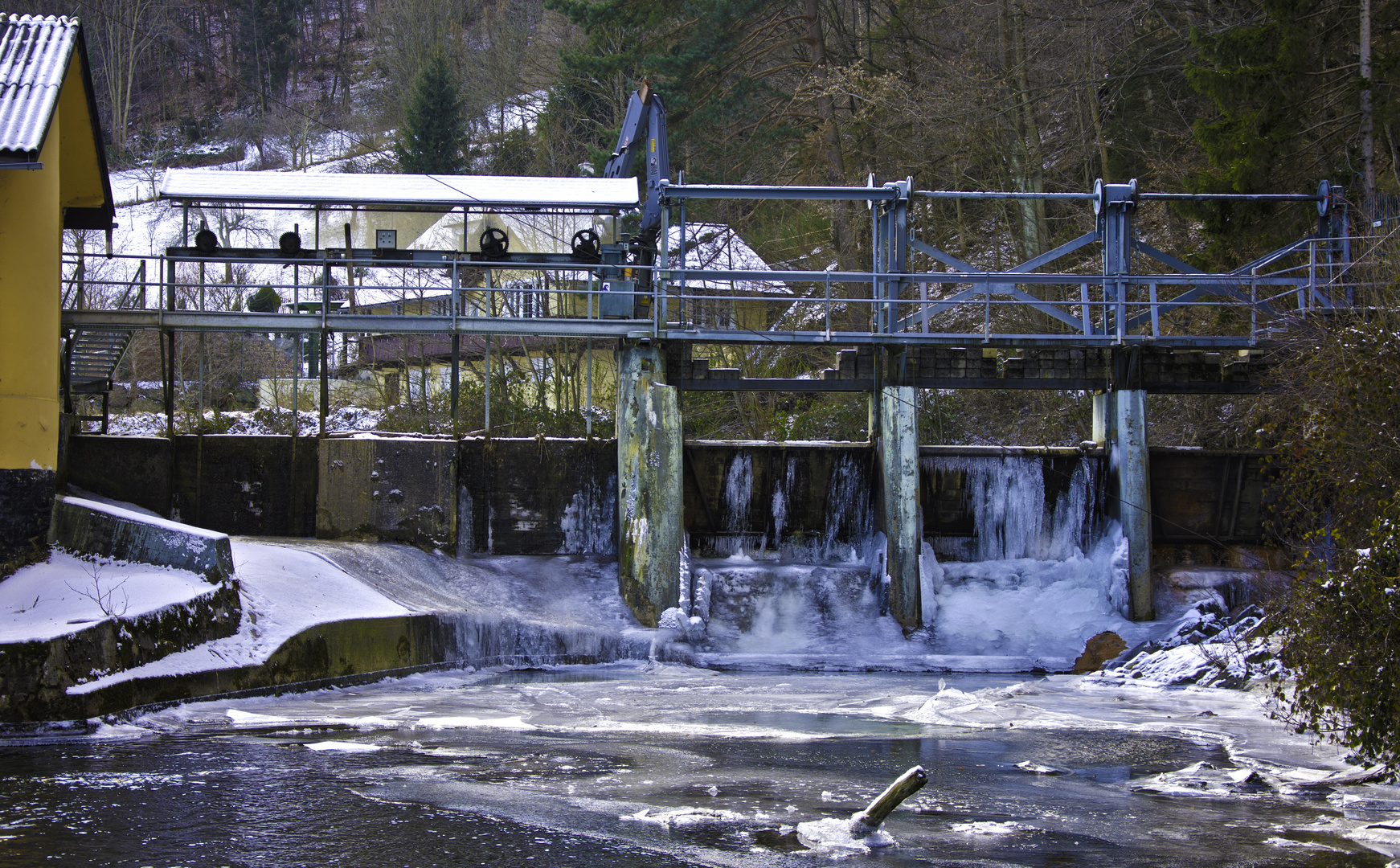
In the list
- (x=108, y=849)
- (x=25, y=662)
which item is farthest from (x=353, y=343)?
(x=108, y=849)

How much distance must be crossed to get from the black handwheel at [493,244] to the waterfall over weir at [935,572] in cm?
586

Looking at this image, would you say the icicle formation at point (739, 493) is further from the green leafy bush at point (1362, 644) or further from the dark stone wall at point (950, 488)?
the green leafy bush at point (1362, 644)

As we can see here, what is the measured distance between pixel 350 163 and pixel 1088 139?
119 feet

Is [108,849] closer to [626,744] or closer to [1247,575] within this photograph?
[626,744]

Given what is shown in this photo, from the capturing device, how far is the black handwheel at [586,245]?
69.4 ft

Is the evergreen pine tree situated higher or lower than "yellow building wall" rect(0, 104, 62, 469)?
higher

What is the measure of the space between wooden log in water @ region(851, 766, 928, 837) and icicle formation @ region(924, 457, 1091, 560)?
15483 mm

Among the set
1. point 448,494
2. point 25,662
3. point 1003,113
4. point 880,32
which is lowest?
point 25,662

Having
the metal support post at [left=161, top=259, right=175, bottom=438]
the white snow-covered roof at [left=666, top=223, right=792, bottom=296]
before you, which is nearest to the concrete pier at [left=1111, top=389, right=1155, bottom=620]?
the white snow-covered roof at [left=666, top=223, right=792, bottom=296]

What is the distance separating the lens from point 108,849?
270 inches

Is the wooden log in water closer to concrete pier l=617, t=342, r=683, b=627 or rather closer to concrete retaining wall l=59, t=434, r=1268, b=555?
concrete pier l=617, t=342, r=683, b=627

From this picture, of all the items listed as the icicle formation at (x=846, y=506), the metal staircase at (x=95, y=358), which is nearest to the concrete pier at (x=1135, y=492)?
the icicle formation at (x=846, y=506)

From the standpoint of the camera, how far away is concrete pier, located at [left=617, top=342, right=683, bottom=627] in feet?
66.2

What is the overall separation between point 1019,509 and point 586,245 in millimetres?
9461
